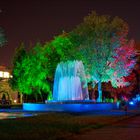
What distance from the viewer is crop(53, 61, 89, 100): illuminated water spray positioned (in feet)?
169

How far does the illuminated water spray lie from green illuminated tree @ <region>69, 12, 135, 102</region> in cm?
289

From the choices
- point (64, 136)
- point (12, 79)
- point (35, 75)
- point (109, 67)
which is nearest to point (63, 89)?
point (109, 67)

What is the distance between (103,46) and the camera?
5612 cm

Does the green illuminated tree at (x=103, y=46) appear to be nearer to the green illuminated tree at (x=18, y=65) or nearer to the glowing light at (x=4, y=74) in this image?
the green illuminated tree at (x=18, y=65)

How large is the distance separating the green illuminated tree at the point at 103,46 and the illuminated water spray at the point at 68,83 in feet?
9.47

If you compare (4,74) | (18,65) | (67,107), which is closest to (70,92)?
A: (67,107)

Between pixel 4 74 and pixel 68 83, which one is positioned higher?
pixel 4 74

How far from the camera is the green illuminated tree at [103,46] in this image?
5597 cm

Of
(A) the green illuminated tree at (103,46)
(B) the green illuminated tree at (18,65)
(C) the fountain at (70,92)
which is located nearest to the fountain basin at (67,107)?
(C) the fountain at (70,92)

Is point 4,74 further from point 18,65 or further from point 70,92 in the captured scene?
point 70,92

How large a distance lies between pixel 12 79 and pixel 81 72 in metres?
19.9

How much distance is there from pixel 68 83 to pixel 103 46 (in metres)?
7.55

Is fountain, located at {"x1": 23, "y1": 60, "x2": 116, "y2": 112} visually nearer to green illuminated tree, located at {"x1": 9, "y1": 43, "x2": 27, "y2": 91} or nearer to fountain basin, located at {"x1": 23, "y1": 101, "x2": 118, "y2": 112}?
fountain basin, located at {"x1": 23, "y1": 101, "x2": 118, "y2": 112}

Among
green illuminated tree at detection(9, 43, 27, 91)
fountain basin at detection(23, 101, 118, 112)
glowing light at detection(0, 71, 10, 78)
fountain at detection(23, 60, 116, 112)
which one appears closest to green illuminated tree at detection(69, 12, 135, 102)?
fountain at detection(23, 60, 116, 112)
